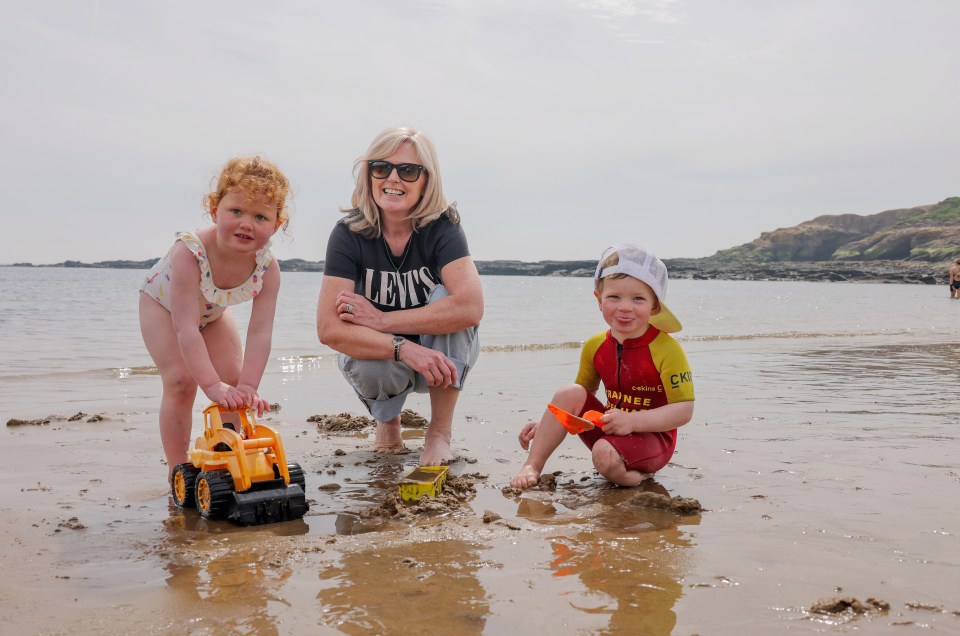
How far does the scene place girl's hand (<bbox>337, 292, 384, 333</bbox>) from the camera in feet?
12.5

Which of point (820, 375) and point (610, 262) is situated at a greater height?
point (610, 262)

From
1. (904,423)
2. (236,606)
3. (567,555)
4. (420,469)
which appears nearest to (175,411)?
(420,469)

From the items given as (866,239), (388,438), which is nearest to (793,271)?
(866,239)

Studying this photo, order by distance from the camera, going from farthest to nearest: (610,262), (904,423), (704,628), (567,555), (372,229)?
(904,423)
(372,229)
(610,262)
(567,555)
(704,628)

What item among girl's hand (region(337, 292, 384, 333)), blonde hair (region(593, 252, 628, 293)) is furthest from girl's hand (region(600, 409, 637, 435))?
girl's hand (region(337, 292, 384, 333))

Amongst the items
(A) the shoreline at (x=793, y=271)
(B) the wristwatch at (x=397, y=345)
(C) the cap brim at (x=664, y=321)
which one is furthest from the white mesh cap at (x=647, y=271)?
(A) the shoreline at (x=793, y=271)

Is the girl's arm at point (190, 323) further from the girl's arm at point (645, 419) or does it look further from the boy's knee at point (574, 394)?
the girl's arm at point (645, 419)

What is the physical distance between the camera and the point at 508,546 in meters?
2.48

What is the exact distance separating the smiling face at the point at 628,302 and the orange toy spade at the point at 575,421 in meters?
0.41

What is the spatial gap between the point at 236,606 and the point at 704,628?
1182 mm

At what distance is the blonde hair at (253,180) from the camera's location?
3244 mm

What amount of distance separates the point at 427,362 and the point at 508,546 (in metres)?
1.39

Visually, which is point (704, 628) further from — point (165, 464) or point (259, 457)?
point (165, 464)

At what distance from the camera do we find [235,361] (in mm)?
3682
